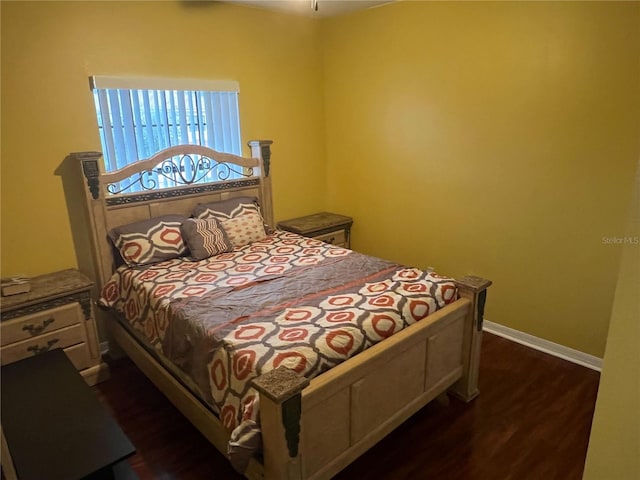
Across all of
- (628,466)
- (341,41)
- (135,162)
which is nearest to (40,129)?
(135,162)

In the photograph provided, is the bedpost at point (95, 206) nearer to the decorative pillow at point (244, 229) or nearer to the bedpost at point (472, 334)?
the decorative pillow at point (244, 229)

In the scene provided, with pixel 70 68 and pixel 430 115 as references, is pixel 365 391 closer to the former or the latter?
pixel 430 115

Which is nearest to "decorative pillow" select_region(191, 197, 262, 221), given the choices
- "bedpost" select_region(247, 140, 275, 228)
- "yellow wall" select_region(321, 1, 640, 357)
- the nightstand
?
"bedpost" select_region(247, 140, 275, 228)

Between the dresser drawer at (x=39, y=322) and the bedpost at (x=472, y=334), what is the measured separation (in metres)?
2.21

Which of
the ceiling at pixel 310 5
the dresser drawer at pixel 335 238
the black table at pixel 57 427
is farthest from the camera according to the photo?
→ the dresser drawer at pixel 335 238

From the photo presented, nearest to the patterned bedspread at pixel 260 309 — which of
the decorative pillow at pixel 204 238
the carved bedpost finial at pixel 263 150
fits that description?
the decorative pillow at pixel 204 238

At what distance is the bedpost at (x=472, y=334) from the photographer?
2.28 metres

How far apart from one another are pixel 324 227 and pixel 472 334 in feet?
5.68

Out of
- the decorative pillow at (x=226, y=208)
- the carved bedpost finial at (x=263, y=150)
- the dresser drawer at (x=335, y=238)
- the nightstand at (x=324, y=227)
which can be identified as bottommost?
the dresser drawer at (x=335, y=238)

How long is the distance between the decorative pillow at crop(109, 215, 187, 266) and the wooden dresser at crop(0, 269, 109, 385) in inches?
11.7

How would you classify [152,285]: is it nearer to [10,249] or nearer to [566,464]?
[10,249]

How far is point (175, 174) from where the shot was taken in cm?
314

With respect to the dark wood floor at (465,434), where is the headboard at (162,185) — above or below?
above

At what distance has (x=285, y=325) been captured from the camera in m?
→ 1.91
